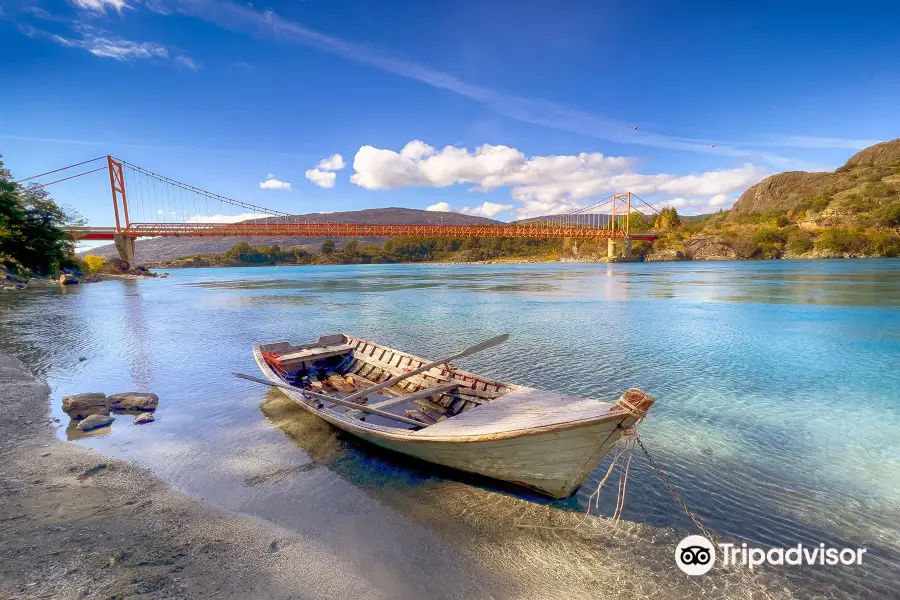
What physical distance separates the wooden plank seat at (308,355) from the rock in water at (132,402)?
2411mm

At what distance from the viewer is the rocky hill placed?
9856 cm

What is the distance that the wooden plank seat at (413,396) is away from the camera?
6.87 meters

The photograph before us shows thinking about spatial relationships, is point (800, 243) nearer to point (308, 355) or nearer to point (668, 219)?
point (668, 219)

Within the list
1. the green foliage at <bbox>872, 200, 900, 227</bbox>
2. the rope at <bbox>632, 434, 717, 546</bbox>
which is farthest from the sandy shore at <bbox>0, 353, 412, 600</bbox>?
the green foliage at <bbox>872, 200, 900, 227</bbox>

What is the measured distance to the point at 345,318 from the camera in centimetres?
2309

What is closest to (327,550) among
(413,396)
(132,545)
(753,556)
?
(132,545)

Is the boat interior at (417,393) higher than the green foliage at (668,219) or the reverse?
the reverse

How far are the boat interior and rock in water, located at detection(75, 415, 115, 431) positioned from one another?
274 cm

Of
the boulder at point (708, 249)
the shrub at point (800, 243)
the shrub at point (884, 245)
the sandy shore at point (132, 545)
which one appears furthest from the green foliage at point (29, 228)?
the shrub at point (884, 245)

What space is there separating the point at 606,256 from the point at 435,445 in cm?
11699

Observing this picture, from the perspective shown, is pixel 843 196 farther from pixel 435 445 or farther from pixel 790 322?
pixel 435 445

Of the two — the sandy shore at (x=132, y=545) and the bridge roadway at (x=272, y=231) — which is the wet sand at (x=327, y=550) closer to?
the sandy shore at (x=132, y=545)

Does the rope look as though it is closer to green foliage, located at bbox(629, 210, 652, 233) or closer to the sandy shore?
the sandy shore

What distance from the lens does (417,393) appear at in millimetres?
7086
